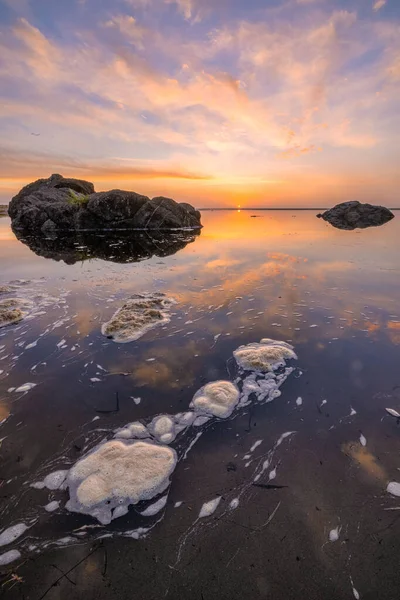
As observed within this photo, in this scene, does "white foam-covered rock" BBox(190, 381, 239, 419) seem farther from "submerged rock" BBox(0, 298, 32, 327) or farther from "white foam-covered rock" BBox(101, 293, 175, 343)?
"submerged rock" BBox(0, 298, 32, 327)

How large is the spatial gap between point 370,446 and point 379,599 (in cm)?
181

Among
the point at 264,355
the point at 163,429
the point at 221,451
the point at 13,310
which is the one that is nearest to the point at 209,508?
the point at 221,451

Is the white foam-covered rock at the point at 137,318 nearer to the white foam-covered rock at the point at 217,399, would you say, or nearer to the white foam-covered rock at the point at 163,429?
the white foam-covered rock at the point at 217,399

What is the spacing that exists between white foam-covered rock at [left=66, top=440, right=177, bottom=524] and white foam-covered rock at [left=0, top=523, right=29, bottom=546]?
0.43 metres

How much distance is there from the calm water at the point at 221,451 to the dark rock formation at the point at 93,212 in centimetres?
3254

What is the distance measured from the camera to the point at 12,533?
2768mm

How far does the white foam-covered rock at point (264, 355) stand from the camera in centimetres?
569

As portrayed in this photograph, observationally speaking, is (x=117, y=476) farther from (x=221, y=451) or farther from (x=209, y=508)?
(x=221, y=451)

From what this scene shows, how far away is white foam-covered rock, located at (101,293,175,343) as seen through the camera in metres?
7.18

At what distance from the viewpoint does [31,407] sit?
4.54 metres

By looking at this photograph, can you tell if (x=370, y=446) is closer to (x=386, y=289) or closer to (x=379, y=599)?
A: (x=379, y=599)

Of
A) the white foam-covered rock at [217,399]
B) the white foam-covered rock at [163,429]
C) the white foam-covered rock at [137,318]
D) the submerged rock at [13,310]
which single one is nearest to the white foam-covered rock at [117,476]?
the white foam-covered rock at [163,429]

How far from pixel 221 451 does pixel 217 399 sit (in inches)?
40.9

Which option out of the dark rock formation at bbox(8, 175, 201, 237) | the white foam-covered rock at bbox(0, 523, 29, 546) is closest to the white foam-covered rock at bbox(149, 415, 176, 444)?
the white foam-covered rock at bbox(0, 523, 29, 546)
